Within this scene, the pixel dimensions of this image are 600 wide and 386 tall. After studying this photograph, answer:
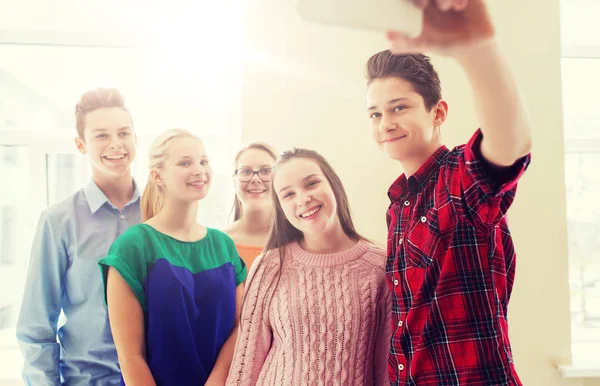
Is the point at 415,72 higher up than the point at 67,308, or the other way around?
the point at 415,72

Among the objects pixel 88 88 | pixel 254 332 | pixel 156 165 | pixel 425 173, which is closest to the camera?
pixel 425 173

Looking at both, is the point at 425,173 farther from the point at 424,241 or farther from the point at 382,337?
the point at 382,337

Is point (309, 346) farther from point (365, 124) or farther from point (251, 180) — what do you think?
point (365, 124)

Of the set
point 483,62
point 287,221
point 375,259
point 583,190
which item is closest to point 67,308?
point 287,221

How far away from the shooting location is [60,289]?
1.31 metres

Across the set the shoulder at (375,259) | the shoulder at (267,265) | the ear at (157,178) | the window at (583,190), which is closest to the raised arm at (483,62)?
the shoulder at (375,259)

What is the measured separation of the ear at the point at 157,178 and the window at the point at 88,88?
33 centimetres

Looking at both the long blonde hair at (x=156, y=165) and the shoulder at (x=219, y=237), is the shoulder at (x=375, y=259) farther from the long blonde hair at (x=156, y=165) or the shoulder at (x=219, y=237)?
the long blonde hair at (x=156, y=165)

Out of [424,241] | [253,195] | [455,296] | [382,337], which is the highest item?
[253,195]

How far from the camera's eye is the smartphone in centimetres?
58

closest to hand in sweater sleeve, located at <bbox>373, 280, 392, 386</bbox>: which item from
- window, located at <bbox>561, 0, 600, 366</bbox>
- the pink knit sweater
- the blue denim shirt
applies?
the pink knit sweater

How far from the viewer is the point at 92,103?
1.36 metres

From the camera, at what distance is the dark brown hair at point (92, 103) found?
4.44ft

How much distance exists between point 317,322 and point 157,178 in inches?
22.1
